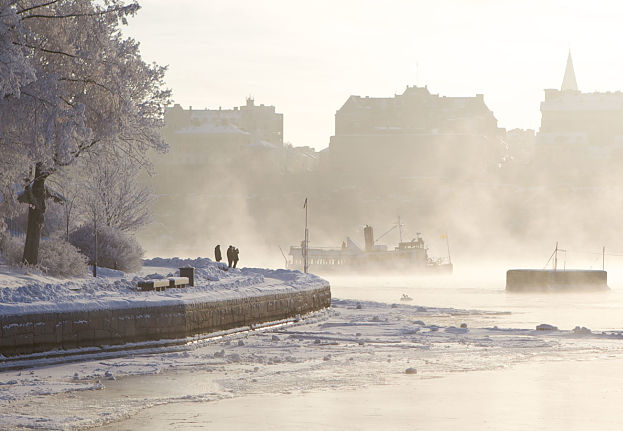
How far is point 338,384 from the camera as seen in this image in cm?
1742

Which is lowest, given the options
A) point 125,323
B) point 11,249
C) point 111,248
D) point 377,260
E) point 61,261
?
point 125,323

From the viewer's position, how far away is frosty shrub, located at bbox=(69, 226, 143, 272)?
35.6 m

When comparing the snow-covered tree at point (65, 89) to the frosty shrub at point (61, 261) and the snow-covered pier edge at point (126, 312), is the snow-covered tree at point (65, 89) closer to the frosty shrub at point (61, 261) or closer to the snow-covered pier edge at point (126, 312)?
the frosty shrub at point (61, 261)

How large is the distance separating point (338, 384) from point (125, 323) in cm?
564

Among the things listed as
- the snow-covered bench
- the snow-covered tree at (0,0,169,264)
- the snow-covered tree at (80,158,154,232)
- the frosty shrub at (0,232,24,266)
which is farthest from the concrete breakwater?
the snow-covered tree at (80,158,154,232)

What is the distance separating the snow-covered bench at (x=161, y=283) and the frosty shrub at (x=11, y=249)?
5.49 m

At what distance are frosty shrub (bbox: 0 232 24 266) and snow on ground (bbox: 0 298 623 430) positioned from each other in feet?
25.5

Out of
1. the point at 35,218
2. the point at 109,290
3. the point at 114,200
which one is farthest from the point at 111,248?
the point at 114,200

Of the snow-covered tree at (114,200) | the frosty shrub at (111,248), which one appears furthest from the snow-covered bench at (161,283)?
the snow-covered tree at (114,200)

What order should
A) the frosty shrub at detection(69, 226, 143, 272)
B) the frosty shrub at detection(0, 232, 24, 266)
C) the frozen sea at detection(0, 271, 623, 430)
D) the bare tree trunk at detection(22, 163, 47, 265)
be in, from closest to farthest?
the frozen sea at detection(0, 271, 623, 430), the bare tree trunk at detection(22, 163, 47, 265), the frosty shrub at detection(0, 232, 24, 266), the frosty shrub at detection(69, 226, 143, 272)

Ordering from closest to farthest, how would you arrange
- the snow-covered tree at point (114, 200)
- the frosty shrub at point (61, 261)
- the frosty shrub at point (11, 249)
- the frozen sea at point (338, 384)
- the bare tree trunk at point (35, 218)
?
the frozen sea at point (338, 384) → the frosty shrub at point (61, 261) → the bare tree trunk at point (35, 218) → the frosty shrub at point (11, 249) → the snow-covered tree at point (114, 200)

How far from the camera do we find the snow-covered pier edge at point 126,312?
19.4 meters

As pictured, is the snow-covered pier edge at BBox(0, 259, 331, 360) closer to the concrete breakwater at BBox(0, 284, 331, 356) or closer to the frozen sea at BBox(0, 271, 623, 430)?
the concrete breakwater at BBox(0, 284, 331, 356)

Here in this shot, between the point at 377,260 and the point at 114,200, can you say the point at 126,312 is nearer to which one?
the point at 114,200
